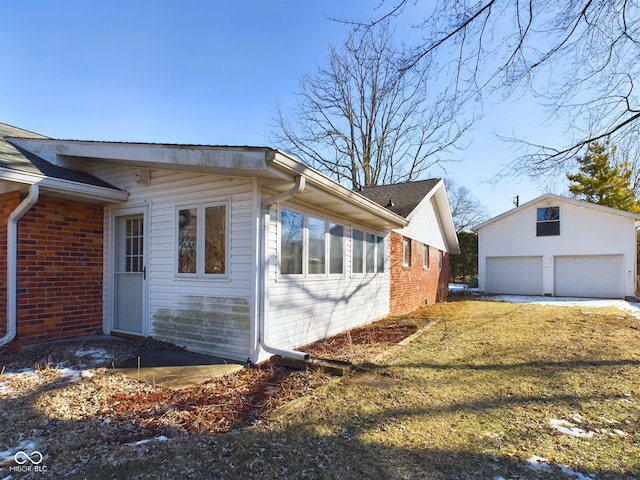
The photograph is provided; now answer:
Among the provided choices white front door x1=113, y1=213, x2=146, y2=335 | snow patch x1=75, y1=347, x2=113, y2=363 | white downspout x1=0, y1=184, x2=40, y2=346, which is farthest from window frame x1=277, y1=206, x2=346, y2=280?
white downspout x1=0, y1=184, x2=40, y2=346

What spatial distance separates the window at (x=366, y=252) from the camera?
26.9 ft

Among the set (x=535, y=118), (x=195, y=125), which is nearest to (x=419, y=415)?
(x=535, y=118)

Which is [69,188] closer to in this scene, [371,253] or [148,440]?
[148,440]

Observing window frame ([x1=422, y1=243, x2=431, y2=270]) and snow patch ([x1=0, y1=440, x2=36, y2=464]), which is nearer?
snow patch ([x1=0, y1=440, x2=36, y2=464])

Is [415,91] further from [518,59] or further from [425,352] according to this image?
[425,352]

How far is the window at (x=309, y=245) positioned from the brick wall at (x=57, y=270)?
343cm

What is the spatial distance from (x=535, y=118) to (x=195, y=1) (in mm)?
7260

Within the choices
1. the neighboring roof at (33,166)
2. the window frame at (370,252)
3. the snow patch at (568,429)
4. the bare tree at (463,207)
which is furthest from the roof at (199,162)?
the bare tree at (463,207)

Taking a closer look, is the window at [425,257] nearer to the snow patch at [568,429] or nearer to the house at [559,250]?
the house at [559,250]

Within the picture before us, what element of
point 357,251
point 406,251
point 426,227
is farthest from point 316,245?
point 426,227

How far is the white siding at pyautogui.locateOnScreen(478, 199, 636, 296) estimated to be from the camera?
674 inches

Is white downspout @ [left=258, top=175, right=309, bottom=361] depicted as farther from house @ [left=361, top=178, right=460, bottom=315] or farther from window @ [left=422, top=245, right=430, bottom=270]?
window @ [left=422, top=245, right=430, bottom=270]

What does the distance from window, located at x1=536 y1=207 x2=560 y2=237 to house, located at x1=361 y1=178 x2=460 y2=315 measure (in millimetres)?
5723

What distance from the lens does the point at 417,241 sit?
503 inches
